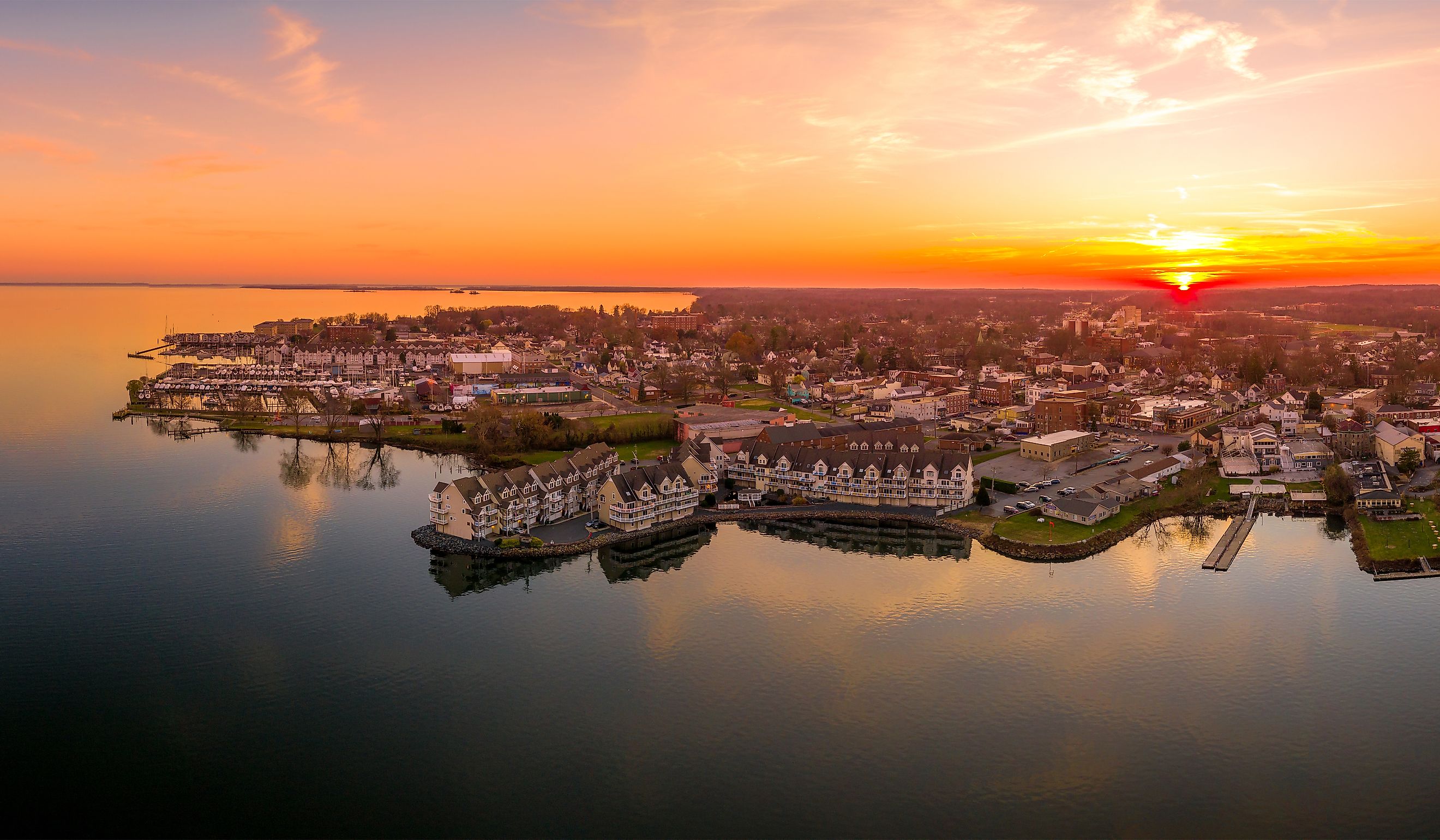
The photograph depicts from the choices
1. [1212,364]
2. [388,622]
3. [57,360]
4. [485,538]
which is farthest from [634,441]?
[57,360]

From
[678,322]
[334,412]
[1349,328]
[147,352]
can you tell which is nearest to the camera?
[334,412]

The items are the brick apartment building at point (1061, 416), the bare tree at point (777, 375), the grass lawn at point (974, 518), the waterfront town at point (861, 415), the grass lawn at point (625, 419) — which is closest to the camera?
the grass lawn at point (974, 518)

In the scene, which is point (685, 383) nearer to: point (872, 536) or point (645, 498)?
point (645, 498)

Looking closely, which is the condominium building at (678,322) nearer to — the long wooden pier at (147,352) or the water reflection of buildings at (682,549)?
the long wooden pier at (147,352)

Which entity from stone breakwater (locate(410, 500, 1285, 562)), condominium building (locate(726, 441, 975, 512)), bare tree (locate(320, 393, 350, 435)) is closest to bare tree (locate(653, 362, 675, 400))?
bare tree (locate(320, 393, 350, 435))

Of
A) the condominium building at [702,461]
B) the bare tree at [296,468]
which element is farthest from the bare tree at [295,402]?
the condominium building at [702,461]

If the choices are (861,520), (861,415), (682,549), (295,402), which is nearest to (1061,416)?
(861,415)

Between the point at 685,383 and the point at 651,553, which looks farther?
the point at 685,383

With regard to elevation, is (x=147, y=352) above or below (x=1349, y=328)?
below
